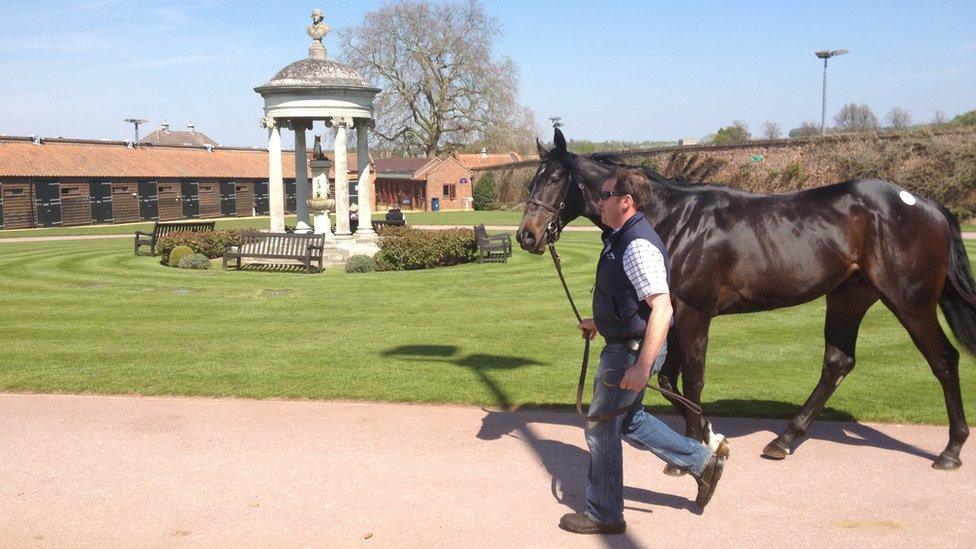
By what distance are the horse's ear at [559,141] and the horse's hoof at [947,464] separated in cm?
363

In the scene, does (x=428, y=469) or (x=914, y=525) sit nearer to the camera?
(x=914, y=525)

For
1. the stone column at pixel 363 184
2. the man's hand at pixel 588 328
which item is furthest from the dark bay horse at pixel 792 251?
the stone column at pixel 363 184

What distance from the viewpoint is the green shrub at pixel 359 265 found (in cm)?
2097

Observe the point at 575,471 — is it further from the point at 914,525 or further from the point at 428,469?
the point at 914,525

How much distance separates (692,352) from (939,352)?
80.0 inches

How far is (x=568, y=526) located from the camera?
5.21 meters

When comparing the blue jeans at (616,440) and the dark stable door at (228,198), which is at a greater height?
the dark stable door at (228,198)

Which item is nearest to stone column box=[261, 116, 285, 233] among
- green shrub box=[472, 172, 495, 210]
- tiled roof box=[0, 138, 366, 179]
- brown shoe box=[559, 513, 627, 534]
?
tiled roof box=[0, 138, 366, 179]

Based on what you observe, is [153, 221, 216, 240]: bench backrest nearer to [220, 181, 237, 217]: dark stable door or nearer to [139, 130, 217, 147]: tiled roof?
[220, 181, 237, 217]: dark stable door

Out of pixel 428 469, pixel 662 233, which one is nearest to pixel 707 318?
pixel 662 233

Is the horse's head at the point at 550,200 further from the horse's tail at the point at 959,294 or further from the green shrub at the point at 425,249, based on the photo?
the green shrub at the point at 425,249

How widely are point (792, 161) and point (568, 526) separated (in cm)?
4224

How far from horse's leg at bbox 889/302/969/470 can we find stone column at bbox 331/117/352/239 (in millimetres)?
18200

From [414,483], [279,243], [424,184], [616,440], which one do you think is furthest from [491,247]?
[424,184]
